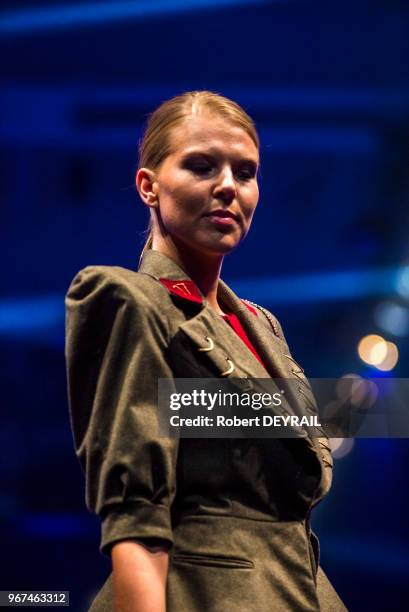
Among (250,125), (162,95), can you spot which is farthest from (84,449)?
(162,95)

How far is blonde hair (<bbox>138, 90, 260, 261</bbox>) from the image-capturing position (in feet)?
3.84

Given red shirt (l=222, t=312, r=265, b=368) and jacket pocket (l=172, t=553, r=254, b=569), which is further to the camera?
red shirt (l=222, t=312, r=265, b=368)

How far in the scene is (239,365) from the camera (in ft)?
3.46

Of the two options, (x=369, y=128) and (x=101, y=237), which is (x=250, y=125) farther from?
(x=369, y=128)

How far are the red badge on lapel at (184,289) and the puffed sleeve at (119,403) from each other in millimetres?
65

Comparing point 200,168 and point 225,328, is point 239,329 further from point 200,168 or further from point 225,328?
point 200,168

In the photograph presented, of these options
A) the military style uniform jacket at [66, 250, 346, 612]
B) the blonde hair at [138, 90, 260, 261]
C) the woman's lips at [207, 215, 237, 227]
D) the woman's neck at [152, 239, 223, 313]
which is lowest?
the military style uniform jacket at [66, 250, 346, 612]

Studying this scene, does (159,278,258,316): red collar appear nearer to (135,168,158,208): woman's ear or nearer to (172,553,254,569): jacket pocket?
(135,168,158,208): woman's ear

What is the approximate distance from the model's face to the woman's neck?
Answer: 0.02 metres

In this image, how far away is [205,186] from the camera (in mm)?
1116

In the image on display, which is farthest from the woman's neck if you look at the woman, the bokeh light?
the bokeh light

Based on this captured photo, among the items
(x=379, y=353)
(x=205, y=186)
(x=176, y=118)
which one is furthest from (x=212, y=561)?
(x=379, y=353)

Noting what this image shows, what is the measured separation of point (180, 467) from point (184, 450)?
0.02m

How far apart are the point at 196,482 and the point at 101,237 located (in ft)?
4.90
